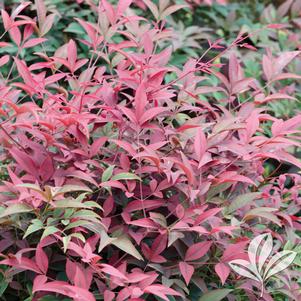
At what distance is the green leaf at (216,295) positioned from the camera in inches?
67.1

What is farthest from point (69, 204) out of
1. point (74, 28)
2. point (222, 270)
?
point (74, 28)

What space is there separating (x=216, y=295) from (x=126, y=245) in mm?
300

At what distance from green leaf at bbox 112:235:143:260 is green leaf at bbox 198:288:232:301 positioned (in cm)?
24

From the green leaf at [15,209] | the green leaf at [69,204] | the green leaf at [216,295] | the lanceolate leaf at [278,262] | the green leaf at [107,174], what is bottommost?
the green leaf at [216,295]

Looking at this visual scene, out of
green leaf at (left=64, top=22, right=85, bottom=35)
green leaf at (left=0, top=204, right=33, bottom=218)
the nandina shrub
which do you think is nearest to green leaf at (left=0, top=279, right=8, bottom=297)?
the nandina shrub

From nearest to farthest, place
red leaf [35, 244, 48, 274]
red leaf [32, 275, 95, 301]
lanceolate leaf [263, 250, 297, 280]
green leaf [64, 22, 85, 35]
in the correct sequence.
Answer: red leaf [32, 275, 95, 301], red leaf [35, 244, 48, 274], lanceolate leaf [263, 250, 297, 280], green leaf [64, 22, 85, 35]

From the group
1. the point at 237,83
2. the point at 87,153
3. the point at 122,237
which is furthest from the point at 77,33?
the point at 122,237

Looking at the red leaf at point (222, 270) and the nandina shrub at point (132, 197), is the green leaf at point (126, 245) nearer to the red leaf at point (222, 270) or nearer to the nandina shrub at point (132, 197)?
the nandina shrub at point (132, 197)

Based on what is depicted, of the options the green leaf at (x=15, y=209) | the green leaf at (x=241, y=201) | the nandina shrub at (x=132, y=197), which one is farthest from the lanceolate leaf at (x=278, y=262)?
the green leaf at (x=15, y=209)

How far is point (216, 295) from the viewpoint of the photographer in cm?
171

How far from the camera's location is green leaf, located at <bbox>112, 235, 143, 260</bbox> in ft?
5.29

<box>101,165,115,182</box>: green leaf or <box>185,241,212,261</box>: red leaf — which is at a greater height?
<box>101,165,115,182</box>: green leaf

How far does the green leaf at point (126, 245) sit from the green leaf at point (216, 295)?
0.24m

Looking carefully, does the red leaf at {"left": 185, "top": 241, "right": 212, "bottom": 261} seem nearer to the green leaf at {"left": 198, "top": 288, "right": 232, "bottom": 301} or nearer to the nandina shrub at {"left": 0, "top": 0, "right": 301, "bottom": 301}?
the nandina shrub at {"left": 0, "top": 0, "right": 301, "bottom": 301}
